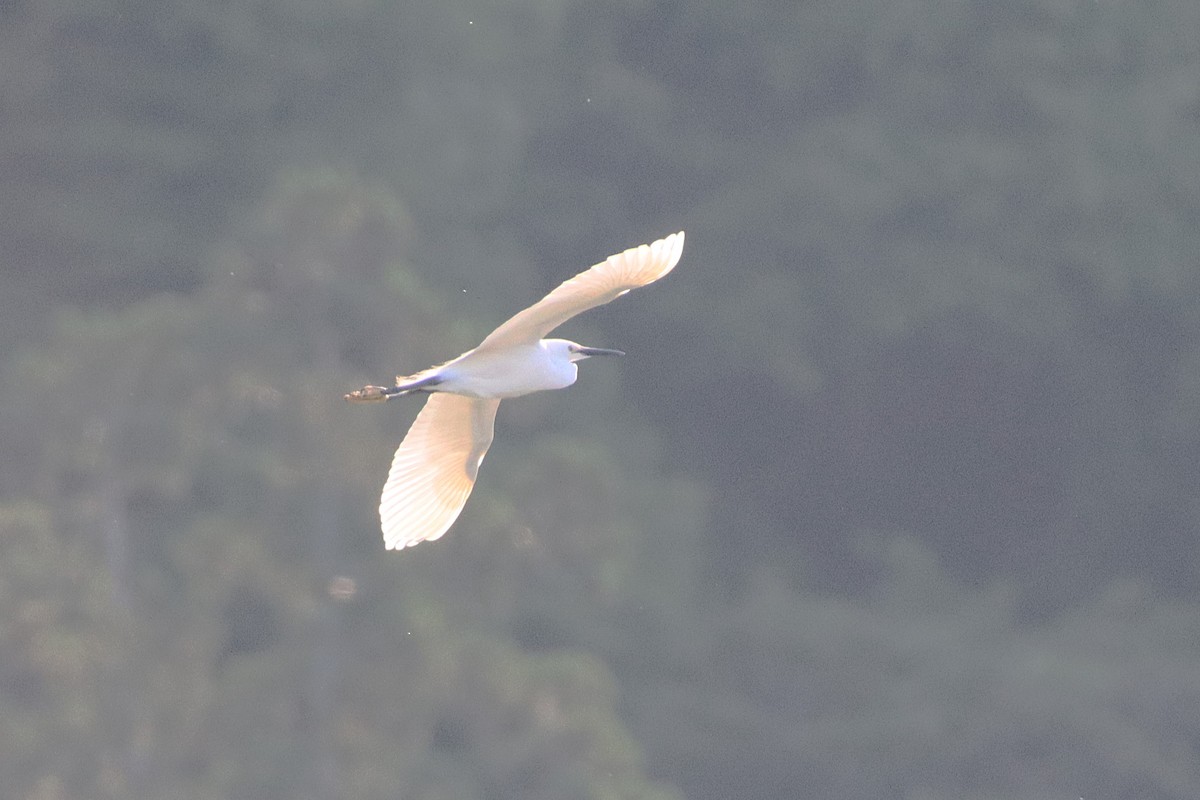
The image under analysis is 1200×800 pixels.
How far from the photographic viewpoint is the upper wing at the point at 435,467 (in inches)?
247

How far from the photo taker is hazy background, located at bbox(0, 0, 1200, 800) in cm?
1267

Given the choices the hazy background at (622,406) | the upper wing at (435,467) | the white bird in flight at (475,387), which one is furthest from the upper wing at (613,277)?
the hazy background at (622,406)

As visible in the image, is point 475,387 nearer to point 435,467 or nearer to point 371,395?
point 371,395

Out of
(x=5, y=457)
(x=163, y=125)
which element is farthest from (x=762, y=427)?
(x=5, y=457)

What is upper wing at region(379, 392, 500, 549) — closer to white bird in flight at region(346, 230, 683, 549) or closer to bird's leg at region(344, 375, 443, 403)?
white bird in flight at region(346, 230, 683, 549)

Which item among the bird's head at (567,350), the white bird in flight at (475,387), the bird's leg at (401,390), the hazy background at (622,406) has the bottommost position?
the bird's leg at (401,390)

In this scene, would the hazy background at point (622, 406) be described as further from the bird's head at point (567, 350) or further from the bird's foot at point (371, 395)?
the bird's foot at point (371, 395)

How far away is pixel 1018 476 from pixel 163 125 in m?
6.94

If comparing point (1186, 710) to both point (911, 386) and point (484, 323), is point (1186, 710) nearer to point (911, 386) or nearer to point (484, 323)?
point (911, 386)

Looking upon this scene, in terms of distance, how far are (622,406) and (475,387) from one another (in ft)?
37.1

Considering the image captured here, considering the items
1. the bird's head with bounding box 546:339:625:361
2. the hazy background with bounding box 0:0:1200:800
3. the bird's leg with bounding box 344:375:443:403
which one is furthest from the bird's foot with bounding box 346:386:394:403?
the hazy background with bounding box 0:0:1200:800

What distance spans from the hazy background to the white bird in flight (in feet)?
18.6

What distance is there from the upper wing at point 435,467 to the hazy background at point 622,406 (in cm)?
566

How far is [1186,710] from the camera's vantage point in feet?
51.5
